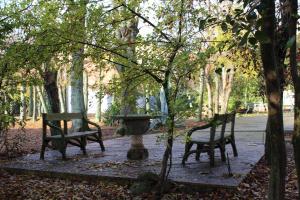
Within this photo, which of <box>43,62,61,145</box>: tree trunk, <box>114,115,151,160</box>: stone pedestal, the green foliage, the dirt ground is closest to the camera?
the dirt ground

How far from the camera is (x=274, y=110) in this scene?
4.12 metres

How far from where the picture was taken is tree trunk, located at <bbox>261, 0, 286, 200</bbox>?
390 cm

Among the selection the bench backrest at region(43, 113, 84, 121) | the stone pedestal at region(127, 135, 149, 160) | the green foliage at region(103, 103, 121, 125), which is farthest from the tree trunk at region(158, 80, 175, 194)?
the bench backrest at region(43, 113, 84, 121)

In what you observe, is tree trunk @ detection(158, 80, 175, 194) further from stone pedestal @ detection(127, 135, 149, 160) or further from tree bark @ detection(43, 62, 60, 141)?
tree bark @ detection(43, 62, 60, 141)

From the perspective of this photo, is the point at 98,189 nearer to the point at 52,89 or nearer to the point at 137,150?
the point at 137,150

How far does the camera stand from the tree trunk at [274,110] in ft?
12.8

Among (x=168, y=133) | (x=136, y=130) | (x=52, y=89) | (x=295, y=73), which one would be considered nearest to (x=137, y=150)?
(x=136, y=130)

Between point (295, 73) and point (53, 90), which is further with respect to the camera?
point (53, 90)

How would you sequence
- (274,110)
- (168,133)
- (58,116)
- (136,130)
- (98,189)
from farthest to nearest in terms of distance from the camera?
(58,116), (136,130), (98,189), (168,133), (274,110)

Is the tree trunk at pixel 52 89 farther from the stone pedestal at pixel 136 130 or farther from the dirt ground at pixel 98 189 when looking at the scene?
the dirt ground at pixel 98 189

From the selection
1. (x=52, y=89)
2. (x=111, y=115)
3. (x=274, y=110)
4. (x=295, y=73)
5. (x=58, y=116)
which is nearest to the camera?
(x=295, y=73)

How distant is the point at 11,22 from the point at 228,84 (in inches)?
761

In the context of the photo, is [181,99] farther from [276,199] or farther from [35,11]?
[35,11]

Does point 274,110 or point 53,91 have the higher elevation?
point 53,91
